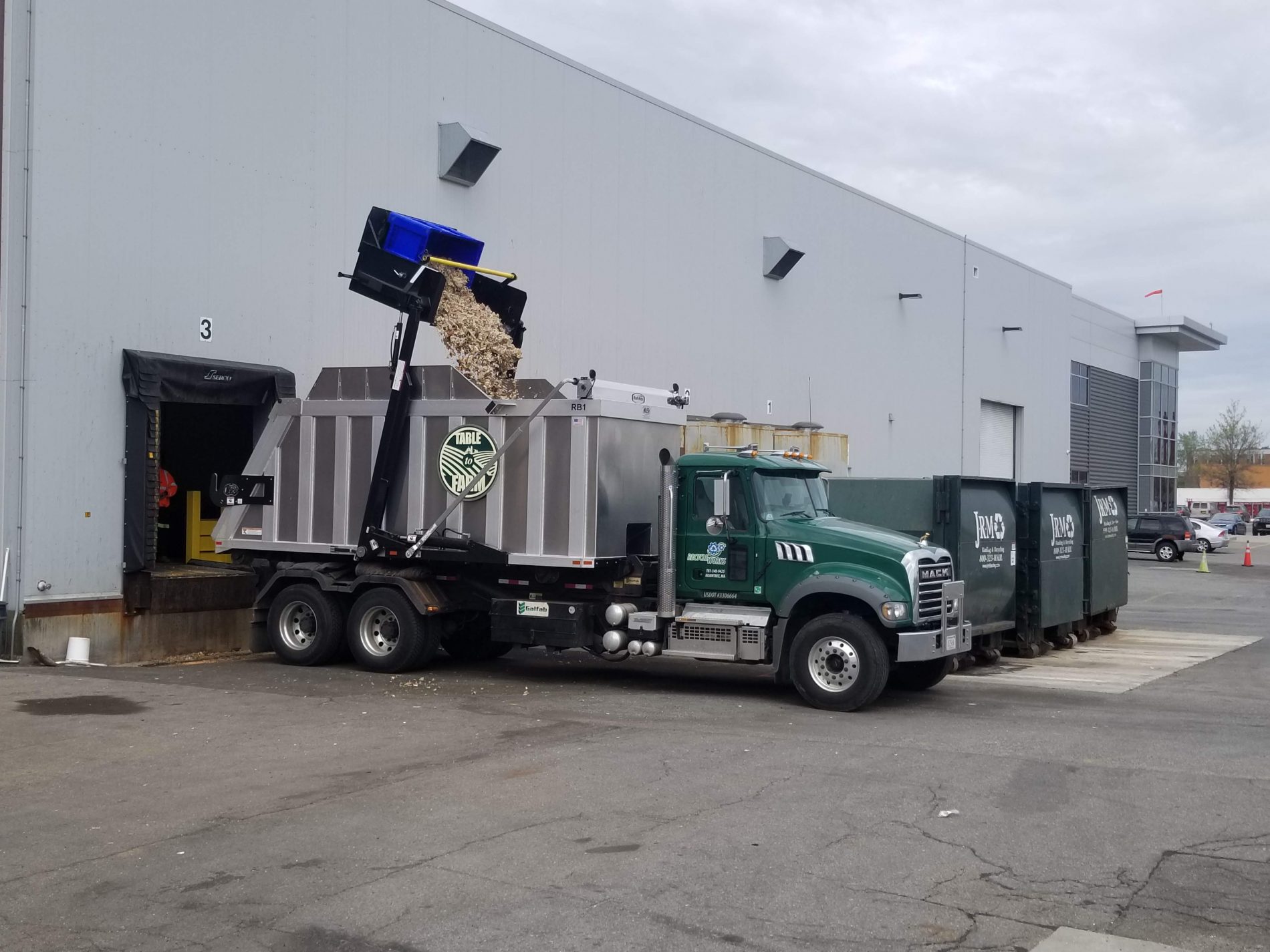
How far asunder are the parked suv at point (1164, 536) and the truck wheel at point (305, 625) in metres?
36.3

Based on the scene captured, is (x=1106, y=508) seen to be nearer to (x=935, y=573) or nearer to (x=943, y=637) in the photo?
(x=935, y=573)

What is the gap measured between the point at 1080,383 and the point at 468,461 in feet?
155

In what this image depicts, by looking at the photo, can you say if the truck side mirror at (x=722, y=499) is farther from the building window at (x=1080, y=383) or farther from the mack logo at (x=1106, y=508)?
the building window at (x=1080, y=383)

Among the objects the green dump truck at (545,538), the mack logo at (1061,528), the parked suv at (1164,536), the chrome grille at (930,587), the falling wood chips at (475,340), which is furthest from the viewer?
the parked suv at (1164,536)

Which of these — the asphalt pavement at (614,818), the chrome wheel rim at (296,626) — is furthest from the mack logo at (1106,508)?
the chrome wheel rim at (296,626)

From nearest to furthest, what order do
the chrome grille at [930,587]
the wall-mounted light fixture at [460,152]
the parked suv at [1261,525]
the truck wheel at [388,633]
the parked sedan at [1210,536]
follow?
the chrome grille at [930,587] → the truck wheel at [388,633] → the wall-mounted light fixture at [460,152] → the parked sedan at [1210,536] → the parked suv at [1261,525]

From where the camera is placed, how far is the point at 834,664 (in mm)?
12406

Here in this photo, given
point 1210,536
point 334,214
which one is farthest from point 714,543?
point 1210,536

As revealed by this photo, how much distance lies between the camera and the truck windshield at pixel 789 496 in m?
13.1

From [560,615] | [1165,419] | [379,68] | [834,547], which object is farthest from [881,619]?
[1165,419]

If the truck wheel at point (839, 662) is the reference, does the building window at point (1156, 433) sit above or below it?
above

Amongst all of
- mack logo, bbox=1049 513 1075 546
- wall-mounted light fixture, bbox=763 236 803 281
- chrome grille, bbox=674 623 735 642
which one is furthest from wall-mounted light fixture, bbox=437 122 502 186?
wall-mounted light fixture, bbox=763 236 803 281

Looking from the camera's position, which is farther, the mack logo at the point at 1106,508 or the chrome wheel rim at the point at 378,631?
the mack logo at the point at 1106,508

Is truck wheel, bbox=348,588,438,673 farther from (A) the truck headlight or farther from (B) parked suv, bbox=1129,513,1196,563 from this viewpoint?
(B) parked suv, bbox=1129,513,1196,563
